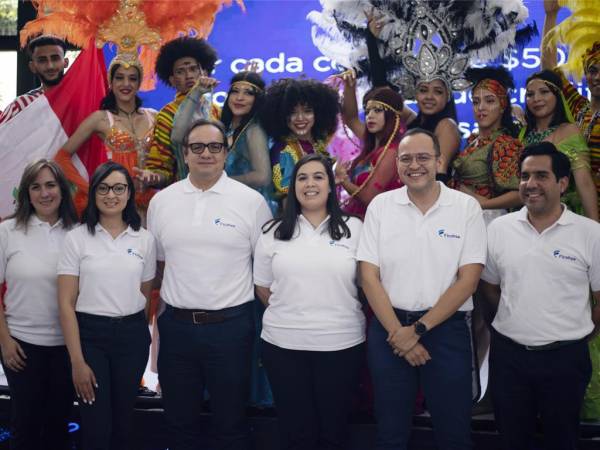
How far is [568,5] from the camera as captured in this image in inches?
150

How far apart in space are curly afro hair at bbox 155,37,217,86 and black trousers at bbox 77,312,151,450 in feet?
5.29

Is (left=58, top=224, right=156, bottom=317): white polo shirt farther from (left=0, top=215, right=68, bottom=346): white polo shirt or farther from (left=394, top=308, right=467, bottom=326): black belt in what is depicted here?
(left=394, top=308, right=467, bottom=326): black belt

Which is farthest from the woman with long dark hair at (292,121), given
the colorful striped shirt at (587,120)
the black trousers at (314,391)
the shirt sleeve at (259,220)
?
the colorful striped shirt at (587,120)

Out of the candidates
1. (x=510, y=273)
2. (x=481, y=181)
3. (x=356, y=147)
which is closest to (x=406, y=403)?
(x=510, y=273)

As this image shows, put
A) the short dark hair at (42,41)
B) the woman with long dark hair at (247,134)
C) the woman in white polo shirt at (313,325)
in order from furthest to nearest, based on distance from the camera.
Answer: the short dark hair at (42,41), the woman with long dark hair at (247,134), the woman in white polo shirt at (313,325)

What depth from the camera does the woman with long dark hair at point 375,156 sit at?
3.52 m

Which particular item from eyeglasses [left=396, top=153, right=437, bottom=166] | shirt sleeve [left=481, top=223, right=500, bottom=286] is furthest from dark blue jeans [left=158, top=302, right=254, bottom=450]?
shirt sleeve [left=481, top=223, right=500, bottom=286]

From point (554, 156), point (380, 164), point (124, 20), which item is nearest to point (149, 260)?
point (380, 164)

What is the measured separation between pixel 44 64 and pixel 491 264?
289 centimetres

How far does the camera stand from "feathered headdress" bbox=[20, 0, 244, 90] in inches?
162

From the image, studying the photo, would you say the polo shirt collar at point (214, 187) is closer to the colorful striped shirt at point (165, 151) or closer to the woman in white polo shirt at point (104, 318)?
the woman in white polo shirt at point (104, 318)

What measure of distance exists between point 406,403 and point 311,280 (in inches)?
23.4

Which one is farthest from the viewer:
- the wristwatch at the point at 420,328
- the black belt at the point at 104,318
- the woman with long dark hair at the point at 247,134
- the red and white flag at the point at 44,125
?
the red and white flag at the point at 44,125

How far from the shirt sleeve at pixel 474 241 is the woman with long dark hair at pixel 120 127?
177 cm
